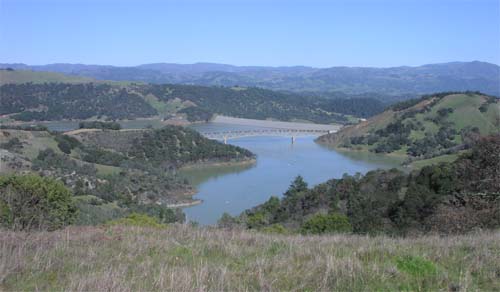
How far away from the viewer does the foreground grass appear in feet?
10.1

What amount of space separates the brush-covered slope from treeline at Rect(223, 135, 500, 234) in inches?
1345

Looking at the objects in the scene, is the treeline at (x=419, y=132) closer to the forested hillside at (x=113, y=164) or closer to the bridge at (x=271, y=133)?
the bridge at (x=271, y=133)

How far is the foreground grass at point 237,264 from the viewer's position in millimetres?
3074

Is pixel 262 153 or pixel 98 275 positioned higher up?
pixel 98 275

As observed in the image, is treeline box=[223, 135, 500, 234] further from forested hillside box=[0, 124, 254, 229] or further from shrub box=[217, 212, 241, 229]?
forested hillside box=[0, 124, 254, 229]

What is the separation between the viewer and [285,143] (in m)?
73.5

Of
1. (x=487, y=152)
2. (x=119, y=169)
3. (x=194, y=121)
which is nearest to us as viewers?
(x=487, y=152)

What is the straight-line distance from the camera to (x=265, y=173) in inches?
1930

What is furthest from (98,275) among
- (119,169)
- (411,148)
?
(411,148)

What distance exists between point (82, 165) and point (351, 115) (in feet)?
284

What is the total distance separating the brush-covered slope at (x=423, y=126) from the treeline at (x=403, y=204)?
34.2 m

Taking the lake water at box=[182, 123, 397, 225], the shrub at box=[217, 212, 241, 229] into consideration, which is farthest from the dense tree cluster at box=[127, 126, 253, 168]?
the shrub at box=[217, 212, 241, 229]

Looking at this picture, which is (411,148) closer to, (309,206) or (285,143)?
(285,143)

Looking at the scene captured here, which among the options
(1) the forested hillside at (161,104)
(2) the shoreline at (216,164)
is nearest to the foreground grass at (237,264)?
(2) the shoreline at (216,164)
